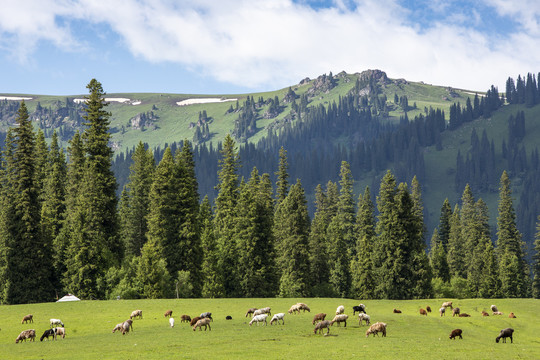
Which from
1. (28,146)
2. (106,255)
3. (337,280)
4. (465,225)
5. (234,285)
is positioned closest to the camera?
(106,255)

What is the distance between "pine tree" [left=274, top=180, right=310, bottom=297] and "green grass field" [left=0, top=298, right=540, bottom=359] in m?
24.5

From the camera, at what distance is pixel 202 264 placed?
8606 centimetres

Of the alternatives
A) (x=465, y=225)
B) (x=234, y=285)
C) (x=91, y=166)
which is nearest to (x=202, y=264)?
(x=234, y=285)

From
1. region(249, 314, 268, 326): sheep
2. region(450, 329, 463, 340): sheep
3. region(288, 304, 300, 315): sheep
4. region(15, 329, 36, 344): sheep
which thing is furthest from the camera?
region(288, 304, 300, 315): sheep

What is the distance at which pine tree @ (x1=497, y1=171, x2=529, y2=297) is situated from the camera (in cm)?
11869

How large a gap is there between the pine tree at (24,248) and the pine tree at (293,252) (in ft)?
112

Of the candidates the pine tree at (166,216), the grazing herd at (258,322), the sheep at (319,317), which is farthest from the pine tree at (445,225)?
the sheep at (319,317)

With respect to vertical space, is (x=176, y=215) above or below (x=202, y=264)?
above

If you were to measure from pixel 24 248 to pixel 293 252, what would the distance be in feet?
127

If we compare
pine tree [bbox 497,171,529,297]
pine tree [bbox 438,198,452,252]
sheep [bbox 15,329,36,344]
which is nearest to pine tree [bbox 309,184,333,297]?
pine tree [bbox 497,171,529,297]

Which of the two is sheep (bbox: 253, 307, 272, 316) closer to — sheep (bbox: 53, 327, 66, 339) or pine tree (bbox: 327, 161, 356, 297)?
sheep (bbox: 53, 327, 66, 339)

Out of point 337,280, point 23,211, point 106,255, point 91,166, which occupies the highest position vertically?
point 91,166

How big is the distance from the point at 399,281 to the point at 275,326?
4190cm

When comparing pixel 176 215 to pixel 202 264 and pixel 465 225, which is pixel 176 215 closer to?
pixel 202 264
